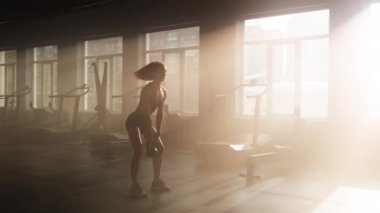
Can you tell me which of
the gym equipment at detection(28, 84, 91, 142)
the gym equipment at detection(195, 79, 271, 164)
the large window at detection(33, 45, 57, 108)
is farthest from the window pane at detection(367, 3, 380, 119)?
the large window at detection(33, 45, 57, 108)

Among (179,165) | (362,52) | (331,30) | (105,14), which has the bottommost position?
(179,165)

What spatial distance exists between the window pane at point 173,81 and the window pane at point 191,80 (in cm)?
26

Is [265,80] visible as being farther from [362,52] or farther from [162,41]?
[162,41]

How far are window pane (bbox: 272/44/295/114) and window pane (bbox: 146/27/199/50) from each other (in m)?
2.17

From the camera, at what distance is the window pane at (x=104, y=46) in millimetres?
11211

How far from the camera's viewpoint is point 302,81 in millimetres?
8047

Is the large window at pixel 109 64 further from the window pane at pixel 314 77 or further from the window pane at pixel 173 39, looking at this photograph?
the window pane at pixel 314 77

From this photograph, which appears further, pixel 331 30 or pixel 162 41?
pixel 162 41

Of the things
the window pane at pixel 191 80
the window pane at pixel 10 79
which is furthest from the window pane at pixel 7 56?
the window pane at pixel 191 80

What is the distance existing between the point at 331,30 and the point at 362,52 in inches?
28.6

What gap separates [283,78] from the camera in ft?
27.3

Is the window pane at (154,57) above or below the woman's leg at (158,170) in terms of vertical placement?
above

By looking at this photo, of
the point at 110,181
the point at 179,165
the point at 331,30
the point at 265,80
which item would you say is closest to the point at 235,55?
the point at 265,80

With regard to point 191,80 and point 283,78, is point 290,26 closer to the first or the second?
point 283,78
